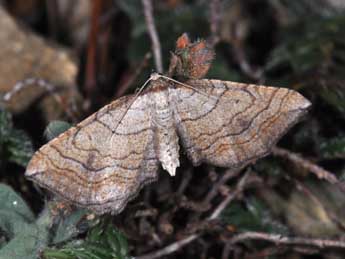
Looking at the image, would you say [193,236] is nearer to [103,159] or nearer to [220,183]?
[220,183]

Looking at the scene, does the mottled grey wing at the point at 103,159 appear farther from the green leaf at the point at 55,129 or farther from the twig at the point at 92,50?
the twig at the point at 92,50

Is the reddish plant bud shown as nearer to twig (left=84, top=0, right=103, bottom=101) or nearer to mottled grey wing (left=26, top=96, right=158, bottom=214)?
mottled grey wing (left=26, top=96, right=158, bottom=214)

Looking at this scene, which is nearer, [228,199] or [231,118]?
[231,118]

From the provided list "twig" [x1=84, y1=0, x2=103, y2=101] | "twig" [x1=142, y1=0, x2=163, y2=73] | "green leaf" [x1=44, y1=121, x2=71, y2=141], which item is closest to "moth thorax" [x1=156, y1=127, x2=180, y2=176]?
"green leaf" [x1=44, y1=121, x2=71, y2=141]

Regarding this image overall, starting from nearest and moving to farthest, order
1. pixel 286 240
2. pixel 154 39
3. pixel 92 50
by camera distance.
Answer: pixel 286 240 → pixel 154 39 → pixel 92 50

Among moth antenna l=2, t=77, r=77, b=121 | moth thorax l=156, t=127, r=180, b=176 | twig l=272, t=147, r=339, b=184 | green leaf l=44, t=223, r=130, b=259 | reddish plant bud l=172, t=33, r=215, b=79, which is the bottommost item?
twig l=272, t=147, r=339, b=184

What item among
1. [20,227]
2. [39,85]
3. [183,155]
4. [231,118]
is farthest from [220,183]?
[39,85]

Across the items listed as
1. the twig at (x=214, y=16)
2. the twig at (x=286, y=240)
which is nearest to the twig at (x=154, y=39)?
the twig at (x=214, y=16)
